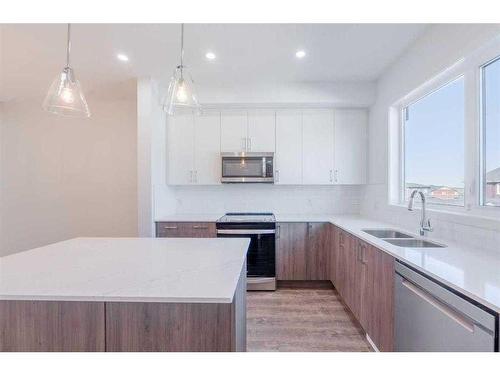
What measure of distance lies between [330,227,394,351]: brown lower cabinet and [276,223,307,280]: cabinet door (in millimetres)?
511

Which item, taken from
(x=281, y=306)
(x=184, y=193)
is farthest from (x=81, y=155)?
(x=281, y=306)

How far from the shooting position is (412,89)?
8.06 ft

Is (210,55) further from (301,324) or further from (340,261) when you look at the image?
(301,324)

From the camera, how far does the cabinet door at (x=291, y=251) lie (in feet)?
10.5

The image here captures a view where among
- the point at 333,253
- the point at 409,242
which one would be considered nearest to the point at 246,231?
the point at 333,253

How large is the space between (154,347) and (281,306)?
2022 mm

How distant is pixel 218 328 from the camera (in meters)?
1.00

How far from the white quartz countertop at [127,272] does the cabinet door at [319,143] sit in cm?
212

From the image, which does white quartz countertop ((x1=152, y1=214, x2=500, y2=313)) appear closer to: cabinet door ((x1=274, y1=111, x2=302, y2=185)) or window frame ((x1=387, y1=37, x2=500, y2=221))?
window frame ((x1=387, y1=37, x2=500, y2=221))

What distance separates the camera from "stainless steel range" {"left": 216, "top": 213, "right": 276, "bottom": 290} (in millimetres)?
3135

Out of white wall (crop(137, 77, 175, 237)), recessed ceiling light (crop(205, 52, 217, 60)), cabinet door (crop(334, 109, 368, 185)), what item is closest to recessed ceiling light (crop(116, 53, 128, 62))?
white wall (crop(137, 77, 175, 237))

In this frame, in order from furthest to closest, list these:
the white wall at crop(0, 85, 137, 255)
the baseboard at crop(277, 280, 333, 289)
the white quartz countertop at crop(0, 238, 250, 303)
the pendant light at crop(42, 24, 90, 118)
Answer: the white wall at crop(0, 85, 137, 255)
the baseboard at crop(277, 280, 333, 289)
the pendant light at crop(42, 24, 90, 118)
the white quartz countertop at crop(0, 238, 250, 303)

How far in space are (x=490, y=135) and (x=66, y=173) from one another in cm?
493

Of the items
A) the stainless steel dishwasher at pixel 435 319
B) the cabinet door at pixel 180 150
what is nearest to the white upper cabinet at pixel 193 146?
the cabinet door at pixel 180 150
